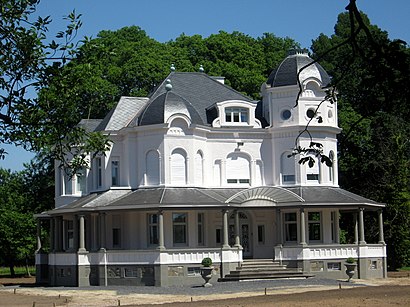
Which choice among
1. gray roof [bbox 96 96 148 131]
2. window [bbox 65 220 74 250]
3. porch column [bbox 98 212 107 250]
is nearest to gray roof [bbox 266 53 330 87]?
gray roof [bbox 96 96 148 131]

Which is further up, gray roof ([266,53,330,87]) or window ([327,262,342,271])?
gray roof ([266,53,330,87])

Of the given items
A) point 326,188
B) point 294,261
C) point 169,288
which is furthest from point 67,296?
point 326,188

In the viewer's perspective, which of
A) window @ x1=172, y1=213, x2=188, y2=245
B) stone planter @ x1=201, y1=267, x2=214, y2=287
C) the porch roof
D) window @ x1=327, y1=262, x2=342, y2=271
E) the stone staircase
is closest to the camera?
stone planter @ x1=201, y1=267, x2=214, y2=287

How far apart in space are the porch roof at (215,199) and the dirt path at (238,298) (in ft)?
13.6

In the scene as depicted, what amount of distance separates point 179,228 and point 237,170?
456 centimetres

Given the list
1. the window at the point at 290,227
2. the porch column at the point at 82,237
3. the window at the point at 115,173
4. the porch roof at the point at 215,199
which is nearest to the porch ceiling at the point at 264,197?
the porch roof at the point at 215,199

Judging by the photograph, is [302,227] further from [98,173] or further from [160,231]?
[98,173]

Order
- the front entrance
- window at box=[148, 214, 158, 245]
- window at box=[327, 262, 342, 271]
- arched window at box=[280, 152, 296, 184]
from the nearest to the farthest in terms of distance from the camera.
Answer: window at box=[327, 262, 342, 271]
window at box=[148, 214, 158, 245]
the front entrance
arched window at box=[280, 152, 296, 184]

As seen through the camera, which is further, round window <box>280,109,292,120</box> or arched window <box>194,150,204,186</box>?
round window <box>280,109,292,120</box>

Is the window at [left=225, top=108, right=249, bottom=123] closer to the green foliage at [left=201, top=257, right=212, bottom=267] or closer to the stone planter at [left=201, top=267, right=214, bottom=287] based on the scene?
the green foliage at [left=201, top=257, right=212, bottom=267]

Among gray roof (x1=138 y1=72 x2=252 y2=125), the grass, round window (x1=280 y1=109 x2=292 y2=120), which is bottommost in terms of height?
the grass

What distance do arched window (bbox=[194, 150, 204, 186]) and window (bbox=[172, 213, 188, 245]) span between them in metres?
1.98

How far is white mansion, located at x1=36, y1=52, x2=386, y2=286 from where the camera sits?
120 feet

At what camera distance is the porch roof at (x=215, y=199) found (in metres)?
36.3
